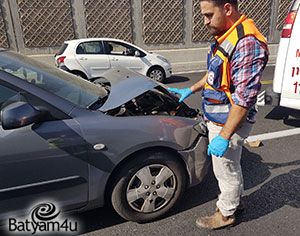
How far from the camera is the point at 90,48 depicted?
7.58 m

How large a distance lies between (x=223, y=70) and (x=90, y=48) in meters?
6.42

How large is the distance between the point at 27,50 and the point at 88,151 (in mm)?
10382

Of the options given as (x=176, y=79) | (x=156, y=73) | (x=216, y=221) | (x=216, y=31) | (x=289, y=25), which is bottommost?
(x=176, y=79)

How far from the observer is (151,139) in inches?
82.7

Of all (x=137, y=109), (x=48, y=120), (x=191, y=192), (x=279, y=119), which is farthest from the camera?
(x=279, y=119)

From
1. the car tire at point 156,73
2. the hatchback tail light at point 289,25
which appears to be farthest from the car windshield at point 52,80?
the car tire at point 156,73

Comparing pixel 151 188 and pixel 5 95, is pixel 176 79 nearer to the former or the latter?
pixel 151 188

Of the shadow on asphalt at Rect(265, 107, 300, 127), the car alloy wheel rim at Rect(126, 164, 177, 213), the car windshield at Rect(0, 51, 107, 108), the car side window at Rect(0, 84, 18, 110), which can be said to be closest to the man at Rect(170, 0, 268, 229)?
the car alloy wheel rim at Rect(126, 164, 177, 213)

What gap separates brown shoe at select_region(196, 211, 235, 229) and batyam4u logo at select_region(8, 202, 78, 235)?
1101 millimetres

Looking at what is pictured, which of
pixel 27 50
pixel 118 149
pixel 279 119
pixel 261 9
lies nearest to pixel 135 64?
pixel 279 119

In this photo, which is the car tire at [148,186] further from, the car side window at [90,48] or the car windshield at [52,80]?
the car side window at [90,48]

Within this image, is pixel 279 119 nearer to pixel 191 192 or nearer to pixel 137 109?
pixel 191 192

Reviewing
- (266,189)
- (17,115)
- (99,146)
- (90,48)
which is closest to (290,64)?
(266,189)

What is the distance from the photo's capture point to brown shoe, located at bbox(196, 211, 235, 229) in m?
2.23
